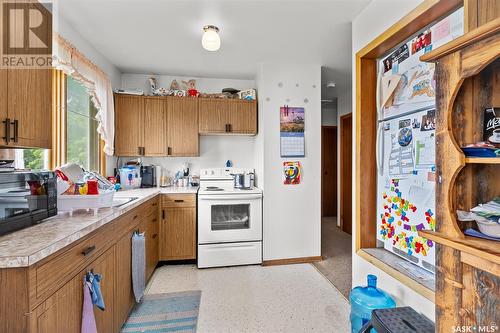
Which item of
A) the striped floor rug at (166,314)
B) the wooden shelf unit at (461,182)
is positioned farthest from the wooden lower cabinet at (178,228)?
the wooden shelf unit at (461,182)

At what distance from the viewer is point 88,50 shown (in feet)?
8.28

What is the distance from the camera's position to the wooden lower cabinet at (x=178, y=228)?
2.95 metres

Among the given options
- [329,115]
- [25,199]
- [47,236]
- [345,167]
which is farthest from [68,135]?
[329,115]

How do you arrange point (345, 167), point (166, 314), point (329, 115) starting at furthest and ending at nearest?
point (329, 115) < point (345, 167) < point (166, 314)

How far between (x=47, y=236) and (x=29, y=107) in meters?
0.70

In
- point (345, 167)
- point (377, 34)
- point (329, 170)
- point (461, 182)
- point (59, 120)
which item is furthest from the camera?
point (329, 170)

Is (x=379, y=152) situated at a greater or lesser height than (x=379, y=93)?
lesser

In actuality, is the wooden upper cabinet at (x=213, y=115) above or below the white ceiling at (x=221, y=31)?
below

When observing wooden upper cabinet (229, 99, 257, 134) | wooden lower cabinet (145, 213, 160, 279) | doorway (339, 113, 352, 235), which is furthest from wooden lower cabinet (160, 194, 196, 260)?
doorway (339, 113, 352, 235)

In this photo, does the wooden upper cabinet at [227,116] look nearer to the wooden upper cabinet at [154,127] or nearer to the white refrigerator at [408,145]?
the wooden upper cabinet at [154,127]

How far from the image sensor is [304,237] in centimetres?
311

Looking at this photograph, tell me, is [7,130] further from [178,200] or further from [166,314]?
[178,200]

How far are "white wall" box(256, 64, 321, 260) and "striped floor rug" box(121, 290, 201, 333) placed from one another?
1096 mm

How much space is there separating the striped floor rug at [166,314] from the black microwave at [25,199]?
112cm
